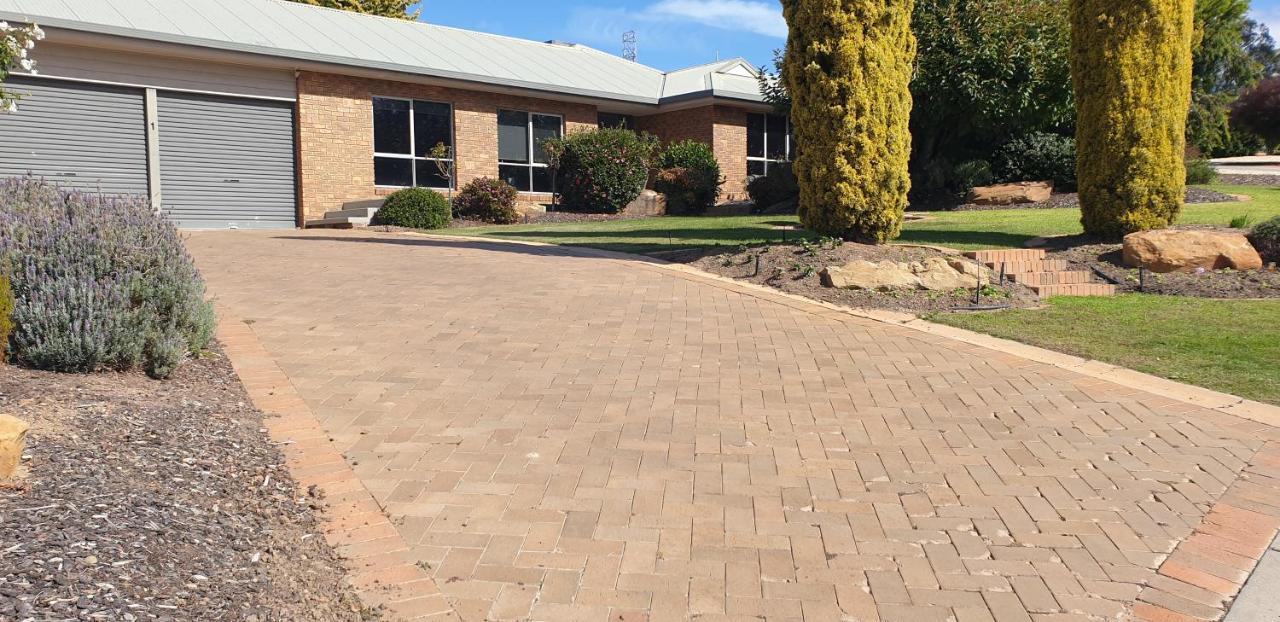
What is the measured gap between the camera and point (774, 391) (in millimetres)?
6238

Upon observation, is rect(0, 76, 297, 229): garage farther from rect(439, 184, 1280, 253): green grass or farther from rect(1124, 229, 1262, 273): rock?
rect(1124, 229, 1262, 273): rock

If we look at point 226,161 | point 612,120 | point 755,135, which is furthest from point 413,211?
point 755,135

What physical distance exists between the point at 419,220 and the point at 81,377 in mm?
14346

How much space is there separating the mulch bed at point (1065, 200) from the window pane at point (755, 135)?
9122mm

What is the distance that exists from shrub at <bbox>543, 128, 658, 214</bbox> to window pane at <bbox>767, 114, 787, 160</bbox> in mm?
6122

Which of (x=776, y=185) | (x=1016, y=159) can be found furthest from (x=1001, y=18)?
(x=776, y=185)

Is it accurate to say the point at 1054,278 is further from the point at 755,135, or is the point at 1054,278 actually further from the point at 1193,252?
the point at 755,135

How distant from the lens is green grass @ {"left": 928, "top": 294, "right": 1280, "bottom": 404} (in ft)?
22.6

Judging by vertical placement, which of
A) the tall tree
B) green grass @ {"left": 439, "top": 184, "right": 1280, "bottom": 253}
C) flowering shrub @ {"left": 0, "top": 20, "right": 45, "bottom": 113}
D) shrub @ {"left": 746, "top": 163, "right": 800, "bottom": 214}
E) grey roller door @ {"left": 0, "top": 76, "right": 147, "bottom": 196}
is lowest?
green grass @ {"left": 439, "top": 184, "right": 1280, "bottom": 253}

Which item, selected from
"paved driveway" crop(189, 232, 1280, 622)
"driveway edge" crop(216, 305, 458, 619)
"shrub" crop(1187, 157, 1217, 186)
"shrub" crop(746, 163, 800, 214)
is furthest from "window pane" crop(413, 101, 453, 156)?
"shrub" crop(1187, 157, 1217, 186)

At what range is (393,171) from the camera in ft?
72.9

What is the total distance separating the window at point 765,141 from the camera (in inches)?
1106

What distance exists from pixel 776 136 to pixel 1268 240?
18.8 metres

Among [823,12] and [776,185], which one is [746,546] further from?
[776,185]
